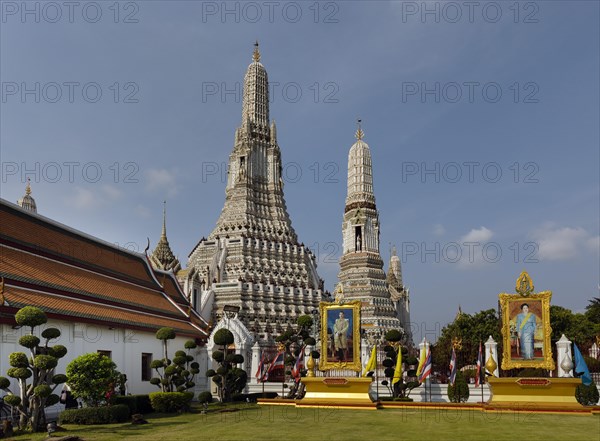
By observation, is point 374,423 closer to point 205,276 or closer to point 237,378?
point 237,378

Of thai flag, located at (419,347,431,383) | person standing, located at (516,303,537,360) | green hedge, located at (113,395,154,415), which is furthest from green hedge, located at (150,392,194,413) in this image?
person standing, located at (516,303,537,360)

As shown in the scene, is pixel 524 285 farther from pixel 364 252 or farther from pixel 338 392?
pixel 364 252

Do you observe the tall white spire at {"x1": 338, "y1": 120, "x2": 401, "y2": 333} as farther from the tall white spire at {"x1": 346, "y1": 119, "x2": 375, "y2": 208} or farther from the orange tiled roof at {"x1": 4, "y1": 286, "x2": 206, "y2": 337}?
the orange tiled roof at {"x1": 4, "y1": 286, "x2": 206, "y2": 337}

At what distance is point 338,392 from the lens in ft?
95.8

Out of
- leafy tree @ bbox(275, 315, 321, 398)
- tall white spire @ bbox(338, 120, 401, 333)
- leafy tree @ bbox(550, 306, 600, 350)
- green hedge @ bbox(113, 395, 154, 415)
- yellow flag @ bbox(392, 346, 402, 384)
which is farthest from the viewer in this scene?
tall white spire @ bbox(338, 120, 401, 333)

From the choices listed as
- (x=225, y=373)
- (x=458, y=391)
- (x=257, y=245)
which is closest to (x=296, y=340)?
(x=225, y=373)

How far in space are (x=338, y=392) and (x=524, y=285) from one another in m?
10.0

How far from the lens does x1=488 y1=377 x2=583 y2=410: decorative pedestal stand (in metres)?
26.3

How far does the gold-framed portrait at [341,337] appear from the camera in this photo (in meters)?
29.7

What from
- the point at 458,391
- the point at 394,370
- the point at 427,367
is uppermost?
the point at 427,367

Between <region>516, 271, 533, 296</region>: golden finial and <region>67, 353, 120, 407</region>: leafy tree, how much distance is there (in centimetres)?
1823

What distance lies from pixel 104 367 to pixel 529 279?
18.9 metres

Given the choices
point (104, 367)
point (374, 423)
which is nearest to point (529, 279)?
point (374, 423)

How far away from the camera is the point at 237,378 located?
33000 millimetres
